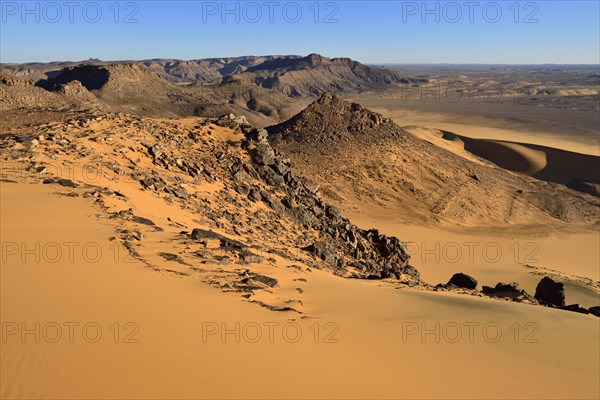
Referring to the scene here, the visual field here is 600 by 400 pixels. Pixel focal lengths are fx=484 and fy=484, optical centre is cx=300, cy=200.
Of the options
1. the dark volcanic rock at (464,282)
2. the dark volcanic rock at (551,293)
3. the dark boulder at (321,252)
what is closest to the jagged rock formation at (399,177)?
the dark volcanic rock at (464,282)

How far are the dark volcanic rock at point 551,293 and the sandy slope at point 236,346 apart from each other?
511cm

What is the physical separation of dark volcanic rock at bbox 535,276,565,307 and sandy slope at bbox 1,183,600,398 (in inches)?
201

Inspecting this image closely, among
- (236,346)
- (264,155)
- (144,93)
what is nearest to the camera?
(236,346)

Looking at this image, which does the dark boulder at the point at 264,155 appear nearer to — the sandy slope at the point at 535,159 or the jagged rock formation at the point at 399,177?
the jagged rock formation at the point at 399,177

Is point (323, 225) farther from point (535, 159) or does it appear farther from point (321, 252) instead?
point (535, 159)

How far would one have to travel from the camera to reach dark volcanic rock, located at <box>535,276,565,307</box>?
45.5 ft

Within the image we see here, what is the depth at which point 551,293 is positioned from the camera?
1408 cm

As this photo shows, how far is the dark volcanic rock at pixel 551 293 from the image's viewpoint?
13875 mm

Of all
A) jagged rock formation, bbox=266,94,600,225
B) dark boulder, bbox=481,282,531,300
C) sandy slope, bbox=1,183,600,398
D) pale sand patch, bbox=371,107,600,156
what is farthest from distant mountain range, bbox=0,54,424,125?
dark boulder, bbox=481,282,531,300

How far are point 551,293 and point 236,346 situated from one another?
11433 mm

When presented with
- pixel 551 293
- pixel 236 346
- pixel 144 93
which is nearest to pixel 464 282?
pixel 551 293

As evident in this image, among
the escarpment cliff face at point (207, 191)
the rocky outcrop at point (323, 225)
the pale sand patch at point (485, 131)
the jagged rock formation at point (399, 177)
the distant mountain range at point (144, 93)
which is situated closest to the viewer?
Answer: the escarpment cliff face at point (207, 191)

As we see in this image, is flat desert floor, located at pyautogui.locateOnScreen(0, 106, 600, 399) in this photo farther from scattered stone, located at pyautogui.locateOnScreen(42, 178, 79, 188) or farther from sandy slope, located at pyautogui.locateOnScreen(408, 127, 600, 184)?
sandy slope, located at pyautogui.locateOnScreen(408, 127, 600, 184)

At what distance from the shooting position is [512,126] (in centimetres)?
7644
